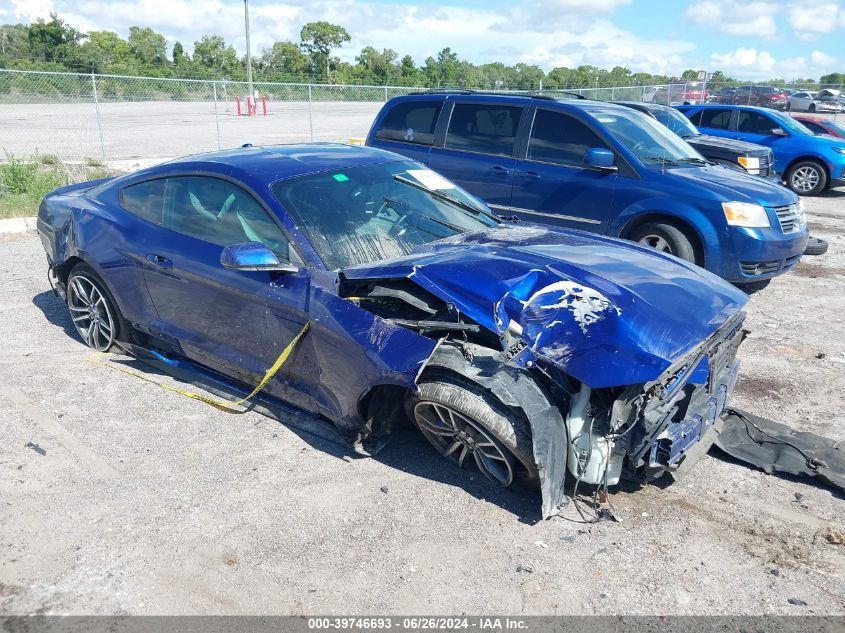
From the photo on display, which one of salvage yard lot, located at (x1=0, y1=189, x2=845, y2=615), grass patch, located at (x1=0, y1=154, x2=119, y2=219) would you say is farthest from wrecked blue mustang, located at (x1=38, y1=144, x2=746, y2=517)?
grass patch, located at (x1=0, y1=154, x2=119, y2=219)

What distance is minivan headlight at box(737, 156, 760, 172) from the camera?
37.4ft

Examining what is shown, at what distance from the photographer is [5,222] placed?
31.2 feet

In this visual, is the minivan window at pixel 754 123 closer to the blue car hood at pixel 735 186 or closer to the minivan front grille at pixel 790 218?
the blue car hood at pixel 735 186

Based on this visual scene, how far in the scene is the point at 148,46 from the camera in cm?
6800

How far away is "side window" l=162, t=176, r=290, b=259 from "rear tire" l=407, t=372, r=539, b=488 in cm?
120

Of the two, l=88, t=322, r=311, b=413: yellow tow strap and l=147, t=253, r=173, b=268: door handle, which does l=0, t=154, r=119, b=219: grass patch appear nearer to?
l=88, t=322, r=311, b=413: yellow tow strap

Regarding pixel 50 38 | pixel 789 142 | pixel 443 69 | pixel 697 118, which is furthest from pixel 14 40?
pixel 789 142

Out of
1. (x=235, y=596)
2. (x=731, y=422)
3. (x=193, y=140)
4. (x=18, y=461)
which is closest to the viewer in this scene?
(x=235, y=596)

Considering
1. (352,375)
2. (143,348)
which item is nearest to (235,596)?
(352,375)

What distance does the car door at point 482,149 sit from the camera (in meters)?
7.92

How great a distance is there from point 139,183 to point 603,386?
3.64 metres

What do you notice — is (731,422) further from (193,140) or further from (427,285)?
(193,140)

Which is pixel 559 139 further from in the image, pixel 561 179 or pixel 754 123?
pixel 754 123

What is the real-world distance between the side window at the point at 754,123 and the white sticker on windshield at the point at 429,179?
11.6 metres
